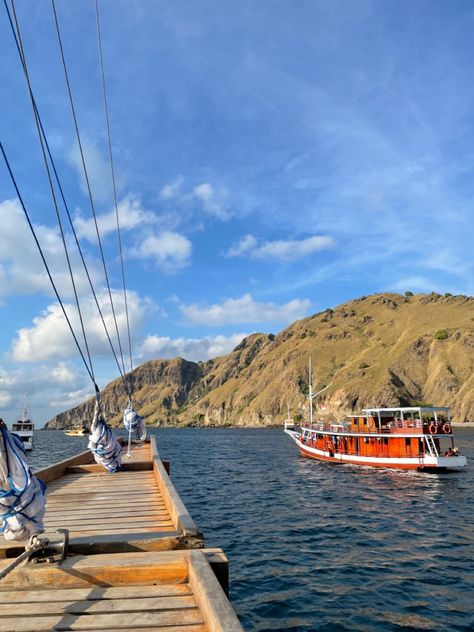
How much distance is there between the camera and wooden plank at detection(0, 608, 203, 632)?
4.55 metres

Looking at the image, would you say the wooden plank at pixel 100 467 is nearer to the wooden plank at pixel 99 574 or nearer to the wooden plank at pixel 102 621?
the wooden plank at pixel 99 574

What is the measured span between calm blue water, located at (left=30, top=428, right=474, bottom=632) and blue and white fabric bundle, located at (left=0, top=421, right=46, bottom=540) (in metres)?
7.94

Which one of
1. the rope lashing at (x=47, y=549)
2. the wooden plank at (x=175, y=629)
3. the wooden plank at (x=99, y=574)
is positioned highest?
the rope lashing at (x=47, y=549)

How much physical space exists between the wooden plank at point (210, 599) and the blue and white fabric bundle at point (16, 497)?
7.38 ft

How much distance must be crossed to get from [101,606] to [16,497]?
6.59 feet

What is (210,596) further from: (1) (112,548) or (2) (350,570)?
(2) (350,570)

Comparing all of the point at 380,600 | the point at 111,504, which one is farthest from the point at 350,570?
the point at 111,504

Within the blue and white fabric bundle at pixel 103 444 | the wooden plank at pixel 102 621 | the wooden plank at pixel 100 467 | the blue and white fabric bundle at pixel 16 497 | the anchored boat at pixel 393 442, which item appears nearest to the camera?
the wooden plank at pixel 102 621

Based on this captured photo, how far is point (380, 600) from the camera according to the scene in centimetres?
1359

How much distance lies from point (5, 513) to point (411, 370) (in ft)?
621

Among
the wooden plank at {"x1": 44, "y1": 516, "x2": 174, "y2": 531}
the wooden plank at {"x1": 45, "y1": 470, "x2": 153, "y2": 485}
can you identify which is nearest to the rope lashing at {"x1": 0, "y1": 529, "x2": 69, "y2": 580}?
the wooden plank at {"x1": 44, "y1": 516, "x2": 174, "y2": 531}

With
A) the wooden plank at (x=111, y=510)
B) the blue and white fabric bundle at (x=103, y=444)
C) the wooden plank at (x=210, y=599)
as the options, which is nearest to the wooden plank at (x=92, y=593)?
the wooden plank at (x=210, y=599)

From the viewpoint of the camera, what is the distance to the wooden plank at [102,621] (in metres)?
4.55

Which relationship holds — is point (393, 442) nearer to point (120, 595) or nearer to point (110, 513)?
point (110, 513)
